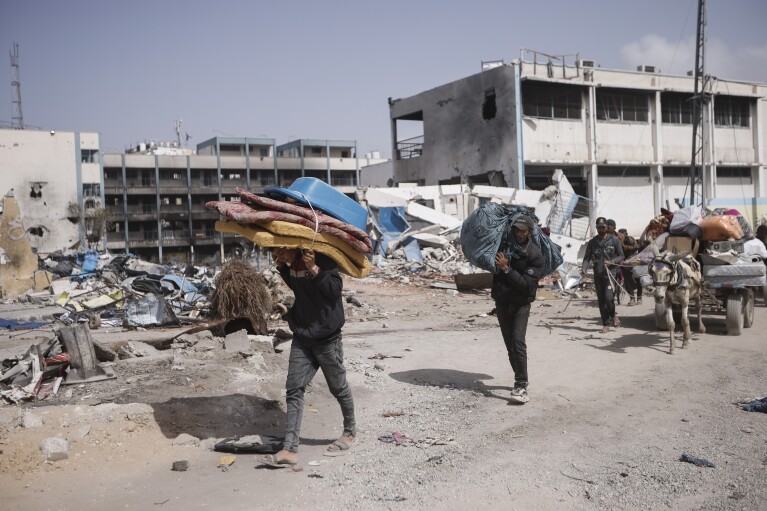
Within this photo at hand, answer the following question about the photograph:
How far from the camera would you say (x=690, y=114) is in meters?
36.7

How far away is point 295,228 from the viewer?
17.0 feet

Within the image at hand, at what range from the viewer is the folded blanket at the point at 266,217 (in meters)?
5.11

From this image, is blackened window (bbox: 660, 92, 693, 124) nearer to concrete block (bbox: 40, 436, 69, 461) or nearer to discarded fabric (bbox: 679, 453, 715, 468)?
discarded fabric (bbox: 679, 453, 715, 468)

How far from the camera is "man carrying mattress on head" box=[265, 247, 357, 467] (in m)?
5.20

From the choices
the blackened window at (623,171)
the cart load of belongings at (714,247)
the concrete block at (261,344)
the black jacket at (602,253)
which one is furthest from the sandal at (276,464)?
the blackened window at (623,171)

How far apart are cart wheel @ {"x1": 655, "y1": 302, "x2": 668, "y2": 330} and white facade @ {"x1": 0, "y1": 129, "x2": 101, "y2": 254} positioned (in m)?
52.1

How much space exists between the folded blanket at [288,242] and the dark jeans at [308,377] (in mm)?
642

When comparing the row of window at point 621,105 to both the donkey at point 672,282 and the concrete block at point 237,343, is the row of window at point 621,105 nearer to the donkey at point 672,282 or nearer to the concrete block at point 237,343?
the donkey at point 672,282

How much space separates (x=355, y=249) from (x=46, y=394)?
368 cm

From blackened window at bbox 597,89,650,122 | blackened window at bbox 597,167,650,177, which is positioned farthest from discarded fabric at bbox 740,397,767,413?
blackened window at bbox 597,89,650,122

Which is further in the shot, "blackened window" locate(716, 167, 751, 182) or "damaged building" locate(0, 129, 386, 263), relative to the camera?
Answer: "damaged building" locate(0, 129, 386, 263)

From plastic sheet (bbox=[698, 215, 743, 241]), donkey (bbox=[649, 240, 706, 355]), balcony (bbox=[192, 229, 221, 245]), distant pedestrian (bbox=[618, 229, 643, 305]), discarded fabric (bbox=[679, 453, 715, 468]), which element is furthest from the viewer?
balcony (bbox=[192, 229, 221, 245])

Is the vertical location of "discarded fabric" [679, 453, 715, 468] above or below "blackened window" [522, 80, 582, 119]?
below

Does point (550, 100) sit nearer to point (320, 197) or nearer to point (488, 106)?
point (488, 106)
